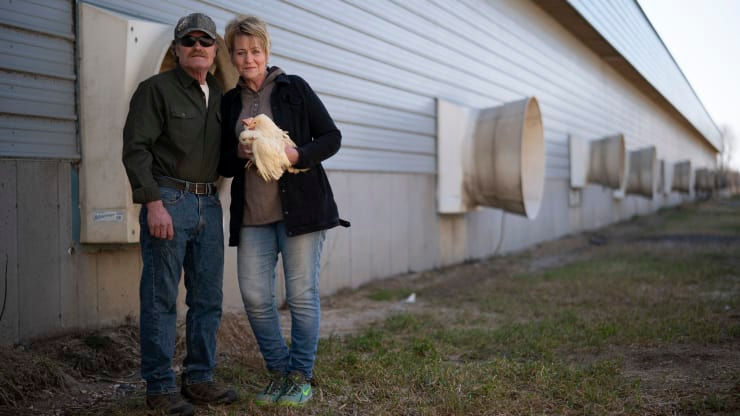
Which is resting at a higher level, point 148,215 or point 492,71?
point 492,71

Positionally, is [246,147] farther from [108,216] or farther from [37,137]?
[37,137]

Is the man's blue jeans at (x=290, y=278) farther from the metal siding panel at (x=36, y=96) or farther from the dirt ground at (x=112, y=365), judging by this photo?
the metal siding panel at (x=36, y=96)

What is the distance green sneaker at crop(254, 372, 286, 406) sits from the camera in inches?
118

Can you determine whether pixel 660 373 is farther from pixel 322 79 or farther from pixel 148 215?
pixel 322 79

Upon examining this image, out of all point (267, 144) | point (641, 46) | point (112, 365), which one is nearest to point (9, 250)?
point (112, 365)

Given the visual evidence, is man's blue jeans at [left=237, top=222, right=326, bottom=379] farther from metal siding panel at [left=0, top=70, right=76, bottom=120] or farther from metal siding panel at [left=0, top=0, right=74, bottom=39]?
metal siding panel at [left=0, top=0, right=74, bottom=39]

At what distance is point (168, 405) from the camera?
280 centimetres

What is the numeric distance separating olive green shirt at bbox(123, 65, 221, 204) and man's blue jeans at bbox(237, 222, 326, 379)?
1.28 feet

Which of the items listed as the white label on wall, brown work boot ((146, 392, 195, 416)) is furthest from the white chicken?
the white label on wall

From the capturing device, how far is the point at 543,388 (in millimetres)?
3273

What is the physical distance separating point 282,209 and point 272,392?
2.85ft

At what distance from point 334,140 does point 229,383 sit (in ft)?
4.68

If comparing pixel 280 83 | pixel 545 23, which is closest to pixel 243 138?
pixel 280 83

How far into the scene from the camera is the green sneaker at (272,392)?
9.85 feet
